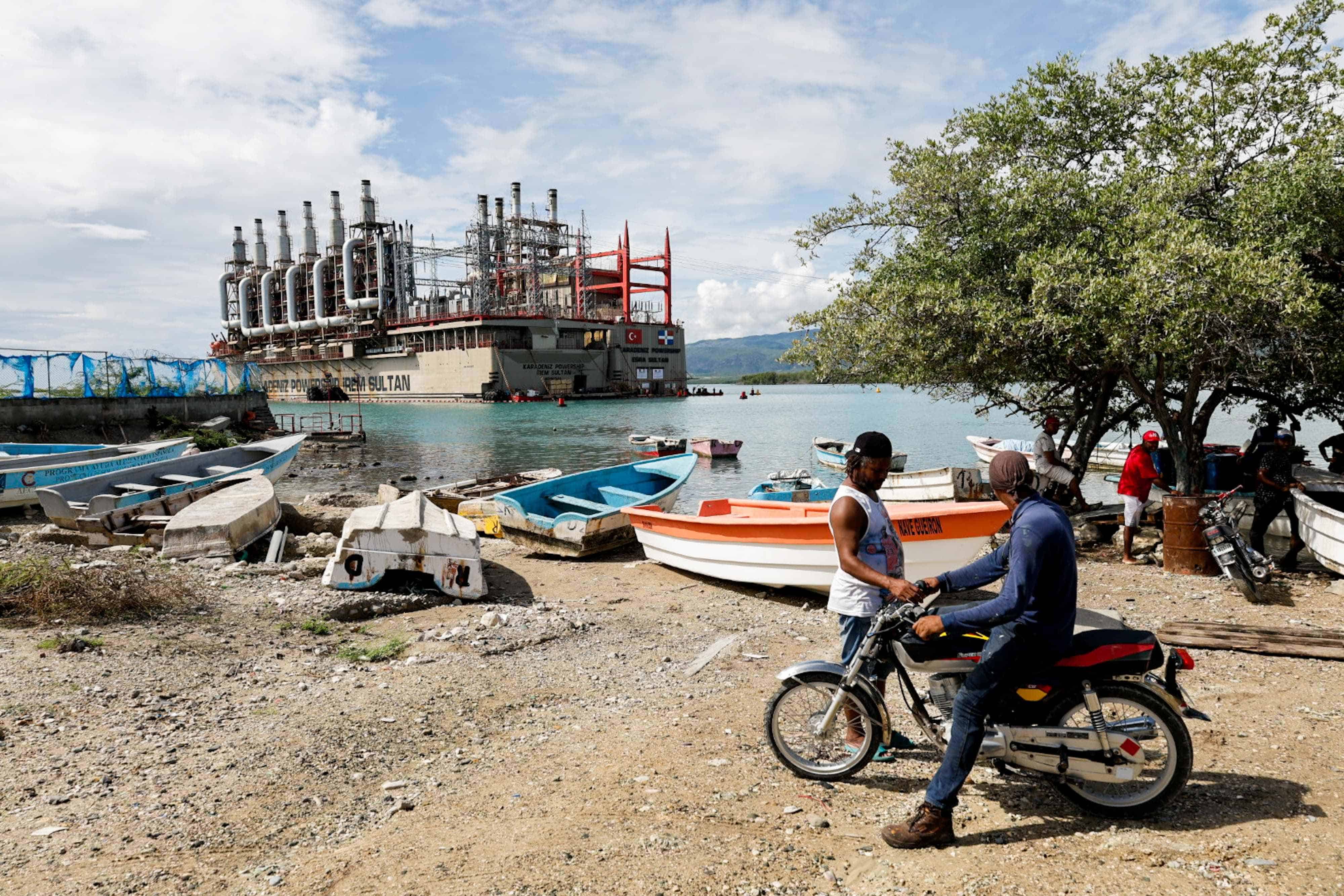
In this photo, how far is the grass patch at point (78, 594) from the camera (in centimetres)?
823

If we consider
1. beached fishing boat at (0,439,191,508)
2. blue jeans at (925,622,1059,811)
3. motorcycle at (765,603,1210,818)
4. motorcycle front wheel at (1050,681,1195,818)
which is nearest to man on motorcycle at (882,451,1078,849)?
blue jeans at (925,622,1059,811)

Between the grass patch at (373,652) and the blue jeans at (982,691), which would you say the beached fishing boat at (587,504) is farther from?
the blue jeans at (982,691)

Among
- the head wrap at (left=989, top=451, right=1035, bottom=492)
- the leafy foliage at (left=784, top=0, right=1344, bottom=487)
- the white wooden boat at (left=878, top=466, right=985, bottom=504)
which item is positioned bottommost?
the white wooden boat at (left=878, top=466, right=985, bottom=504)

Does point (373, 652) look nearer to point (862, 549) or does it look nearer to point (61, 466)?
point (862, 549)

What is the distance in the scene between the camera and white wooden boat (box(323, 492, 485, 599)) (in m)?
10.0

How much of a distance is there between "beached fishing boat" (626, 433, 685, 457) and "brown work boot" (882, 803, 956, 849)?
95.5ft

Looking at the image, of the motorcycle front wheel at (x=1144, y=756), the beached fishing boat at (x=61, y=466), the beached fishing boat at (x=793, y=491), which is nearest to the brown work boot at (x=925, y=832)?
the motorcycle front wheel at (x=1144, y=756)

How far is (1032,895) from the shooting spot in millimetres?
3609

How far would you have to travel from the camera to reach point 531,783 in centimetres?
499

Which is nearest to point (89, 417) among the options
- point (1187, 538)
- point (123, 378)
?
point (123, 378)

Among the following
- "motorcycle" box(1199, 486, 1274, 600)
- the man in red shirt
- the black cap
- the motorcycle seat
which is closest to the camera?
the motorcycle seat

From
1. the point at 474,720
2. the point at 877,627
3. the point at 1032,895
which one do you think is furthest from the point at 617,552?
the point at 1032,895

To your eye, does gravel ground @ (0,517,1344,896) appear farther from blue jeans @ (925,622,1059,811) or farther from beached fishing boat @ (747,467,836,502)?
beached fishing boat @ (747,467,836,502)

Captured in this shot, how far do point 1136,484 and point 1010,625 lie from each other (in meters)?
9.11
